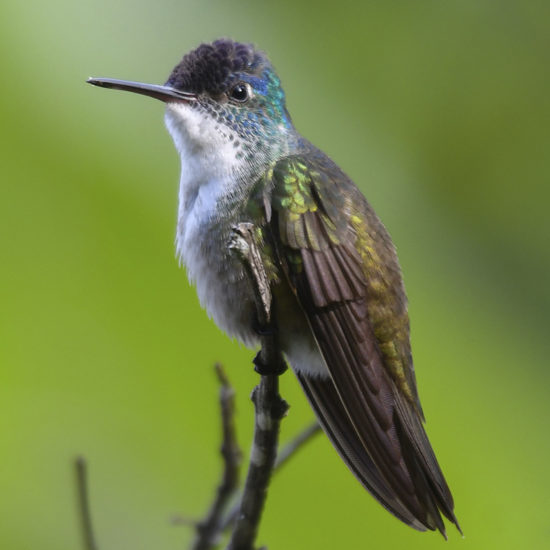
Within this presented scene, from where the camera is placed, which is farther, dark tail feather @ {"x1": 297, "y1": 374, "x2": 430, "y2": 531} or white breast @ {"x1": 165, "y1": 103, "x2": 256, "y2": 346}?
white breast @ {"x1": 165, "y1": 103, "x2": 256, "y2": 346}

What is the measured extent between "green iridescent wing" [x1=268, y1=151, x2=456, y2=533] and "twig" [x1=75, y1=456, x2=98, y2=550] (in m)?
0.73

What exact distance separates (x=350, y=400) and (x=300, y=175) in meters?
0.71

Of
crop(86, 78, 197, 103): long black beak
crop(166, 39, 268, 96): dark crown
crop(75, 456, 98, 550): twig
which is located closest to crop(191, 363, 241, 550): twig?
crop(75, 456, 98, 550): twig

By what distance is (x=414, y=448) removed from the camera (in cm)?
244

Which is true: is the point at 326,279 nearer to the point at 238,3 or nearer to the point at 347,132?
the point at 347,132

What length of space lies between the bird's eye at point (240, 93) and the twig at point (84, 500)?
1.43 metres

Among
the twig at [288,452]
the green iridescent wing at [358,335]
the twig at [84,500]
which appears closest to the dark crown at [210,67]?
the green iridescent wing at [358,335]

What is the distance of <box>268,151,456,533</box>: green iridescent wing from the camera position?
2354 mm

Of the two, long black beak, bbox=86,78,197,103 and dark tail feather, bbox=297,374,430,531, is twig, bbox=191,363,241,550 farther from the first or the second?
long black beak, bbox=86,78,197,103

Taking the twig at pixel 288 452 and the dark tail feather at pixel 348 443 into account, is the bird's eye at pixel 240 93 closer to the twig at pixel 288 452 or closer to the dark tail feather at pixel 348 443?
the dark tail feather at pixel 348 443

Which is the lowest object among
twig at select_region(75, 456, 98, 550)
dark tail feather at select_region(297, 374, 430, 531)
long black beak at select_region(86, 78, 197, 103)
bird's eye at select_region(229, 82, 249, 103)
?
twig at select_region(75, 456, 98, 550)

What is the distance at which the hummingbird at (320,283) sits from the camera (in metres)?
2.38

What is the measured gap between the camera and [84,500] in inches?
85.2

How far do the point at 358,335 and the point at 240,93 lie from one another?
1.08m
